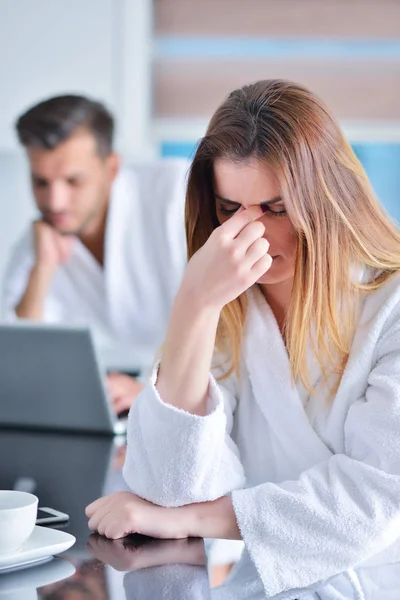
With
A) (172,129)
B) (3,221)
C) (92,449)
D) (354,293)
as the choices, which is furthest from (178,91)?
(354,293)

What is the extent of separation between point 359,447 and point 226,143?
45cm

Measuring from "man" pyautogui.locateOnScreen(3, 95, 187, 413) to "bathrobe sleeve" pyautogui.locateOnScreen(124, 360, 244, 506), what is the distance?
4.96 feet

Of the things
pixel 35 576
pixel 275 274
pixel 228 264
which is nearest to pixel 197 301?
pixel 228 264

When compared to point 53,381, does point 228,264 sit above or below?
above

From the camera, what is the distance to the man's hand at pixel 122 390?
1.88 meters

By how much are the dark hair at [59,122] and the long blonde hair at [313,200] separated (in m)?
1.46

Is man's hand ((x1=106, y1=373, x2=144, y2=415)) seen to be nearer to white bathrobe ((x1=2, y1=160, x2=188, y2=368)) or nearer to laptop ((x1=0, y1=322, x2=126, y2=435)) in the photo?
laptop ((x1=0, y1=322, x2=126, y2=435))

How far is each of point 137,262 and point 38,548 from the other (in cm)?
190

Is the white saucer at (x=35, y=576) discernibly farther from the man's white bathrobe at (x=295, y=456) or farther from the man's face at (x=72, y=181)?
the man's face at (x=72, y=181)

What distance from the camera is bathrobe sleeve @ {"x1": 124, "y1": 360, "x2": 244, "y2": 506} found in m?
1.09

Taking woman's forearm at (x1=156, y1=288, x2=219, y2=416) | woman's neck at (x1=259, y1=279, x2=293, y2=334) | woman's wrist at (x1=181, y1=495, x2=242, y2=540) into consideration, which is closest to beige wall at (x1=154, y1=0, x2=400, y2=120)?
woman's neck at (x1=259, y1=279, x2=293, y2=334)

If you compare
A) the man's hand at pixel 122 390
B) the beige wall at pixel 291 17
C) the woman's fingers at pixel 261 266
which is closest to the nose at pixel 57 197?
the man's hand at pixel 122 390

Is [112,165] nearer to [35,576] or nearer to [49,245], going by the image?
[49,245]

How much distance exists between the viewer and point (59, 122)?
266 centimetres
